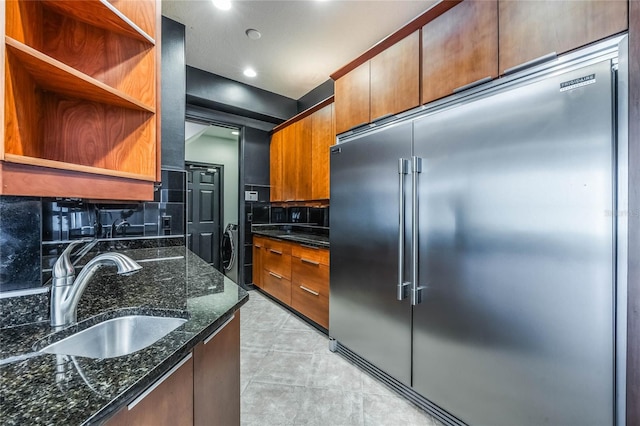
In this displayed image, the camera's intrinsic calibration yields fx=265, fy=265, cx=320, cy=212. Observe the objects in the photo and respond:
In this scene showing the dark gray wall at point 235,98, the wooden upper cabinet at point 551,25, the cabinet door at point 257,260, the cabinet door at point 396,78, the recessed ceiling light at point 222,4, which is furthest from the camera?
the cabinet door at point 257,260

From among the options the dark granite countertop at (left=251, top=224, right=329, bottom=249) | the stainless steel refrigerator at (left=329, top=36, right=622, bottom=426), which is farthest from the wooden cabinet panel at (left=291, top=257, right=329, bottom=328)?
the stainless steel refrigerator at (left=329, top=36, right=622, bottom=426)

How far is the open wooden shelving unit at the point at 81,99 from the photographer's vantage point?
0.76m

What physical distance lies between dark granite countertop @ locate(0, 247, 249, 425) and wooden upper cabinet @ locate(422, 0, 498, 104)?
5.19 feet

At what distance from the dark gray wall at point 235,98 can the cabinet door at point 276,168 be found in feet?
0.98

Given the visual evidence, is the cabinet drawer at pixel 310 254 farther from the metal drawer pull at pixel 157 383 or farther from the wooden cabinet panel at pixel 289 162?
the metal drawer pull at pixel 157 383

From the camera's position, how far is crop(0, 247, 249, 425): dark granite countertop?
47cm

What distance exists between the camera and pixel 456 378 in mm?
1395

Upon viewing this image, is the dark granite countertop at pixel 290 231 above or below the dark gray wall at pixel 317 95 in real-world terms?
below

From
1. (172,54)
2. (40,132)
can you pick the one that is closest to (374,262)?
(40,132)

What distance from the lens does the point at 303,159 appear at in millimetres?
3244

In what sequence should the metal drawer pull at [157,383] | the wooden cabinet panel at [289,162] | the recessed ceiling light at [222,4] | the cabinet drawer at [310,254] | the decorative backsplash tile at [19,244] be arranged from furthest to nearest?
the wooden cabinet panel at [289,162]
the cabinet drawer at [310,254]
the recessed ceiling light at [222,4]
the decorative backsplash tile at [19,244]
the metal drawer pull at [157,383]

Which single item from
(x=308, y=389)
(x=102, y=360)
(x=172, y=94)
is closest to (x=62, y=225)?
(x=172, y=94)

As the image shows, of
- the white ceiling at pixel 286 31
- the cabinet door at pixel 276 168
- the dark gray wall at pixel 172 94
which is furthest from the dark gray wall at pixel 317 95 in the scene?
the dark gray wall at pixel 172 94

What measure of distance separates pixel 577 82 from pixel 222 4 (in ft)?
7.62
